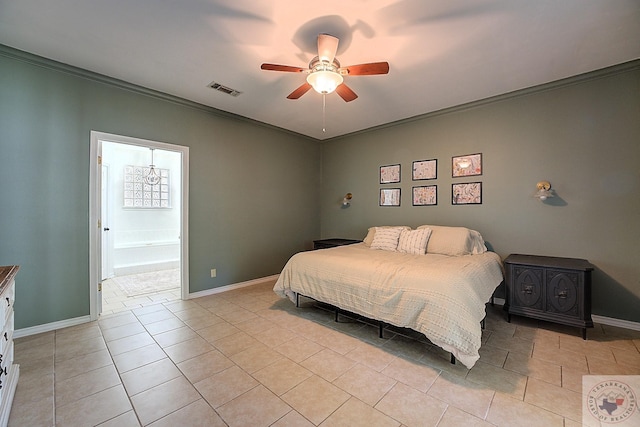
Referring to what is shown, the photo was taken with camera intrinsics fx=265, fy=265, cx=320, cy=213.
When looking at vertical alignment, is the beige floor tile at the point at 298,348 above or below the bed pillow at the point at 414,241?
below

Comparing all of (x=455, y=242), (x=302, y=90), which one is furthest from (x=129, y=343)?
(x=455, y=242)

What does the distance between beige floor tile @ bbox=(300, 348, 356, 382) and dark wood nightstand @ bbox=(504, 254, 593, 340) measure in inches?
78.9

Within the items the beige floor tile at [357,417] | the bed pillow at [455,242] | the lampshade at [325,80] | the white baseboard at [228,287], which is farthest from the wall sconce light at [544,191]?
the white baseboard at [228,287]

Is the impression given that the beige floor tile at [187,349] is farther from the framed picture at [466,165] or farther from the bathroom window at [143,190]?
the bathroom window at [143,190]

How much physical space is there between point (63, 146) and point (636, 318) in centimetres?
620

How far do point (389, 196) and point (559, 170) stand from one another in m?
2.17

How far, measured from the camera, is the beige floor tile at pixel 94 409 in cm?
154

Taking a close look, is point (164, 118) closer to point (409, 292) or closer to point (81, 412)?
point (81, 412)

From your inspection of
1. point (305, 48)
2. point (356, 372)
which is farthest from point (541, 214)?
point (305, 48)

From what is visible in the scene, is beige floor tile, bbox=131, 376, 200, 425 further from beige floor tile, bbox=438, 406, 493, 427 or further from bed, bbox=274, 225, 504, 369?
beige floor tile, bbox=438, 406, 493, 427

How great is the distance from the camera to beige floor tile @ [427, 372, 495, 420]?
1.64 m

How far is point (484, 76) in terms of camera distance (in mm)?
2938

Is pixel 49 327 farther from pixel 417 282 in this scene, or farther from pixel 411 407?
pixel 417 282

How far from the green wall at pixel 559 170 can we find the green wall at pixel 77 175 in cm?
277
